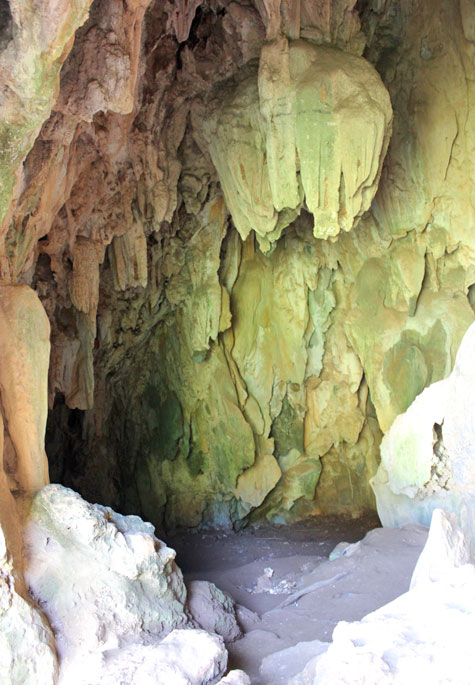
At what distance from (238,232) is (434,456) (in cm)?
435

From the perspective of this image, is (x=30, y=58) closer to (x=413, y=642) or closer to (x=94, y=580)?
(x=94, y=580)

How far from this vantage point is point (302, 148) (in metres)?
6.48

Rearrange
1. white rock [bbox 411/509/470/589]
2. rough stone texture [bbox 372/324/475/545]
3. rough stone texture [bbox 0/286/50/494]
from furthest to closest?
1. rough stone texture [bbox 372/324/475/545]
2. rough stone texture [bbox 0/286/50/494]
3. white rock [bbox 411/509/470/589]

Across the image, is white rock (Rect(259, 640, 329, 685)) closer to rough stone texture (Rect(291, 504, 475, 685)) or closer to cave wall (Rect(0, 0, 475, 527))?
rough stone texture (Rect(291, 504, 475, 685))

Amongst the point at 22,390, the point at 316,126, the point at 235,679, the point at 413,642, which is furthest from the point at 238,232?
the point at 413,642

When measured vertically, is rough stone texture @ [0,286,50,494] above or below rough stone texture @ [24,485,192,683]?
above

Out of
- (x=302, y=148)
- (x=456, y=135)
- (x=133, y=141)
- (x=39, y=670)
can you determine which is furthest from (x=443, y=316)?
(x=39, y=670)

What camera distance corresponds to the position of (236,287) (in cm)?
1021

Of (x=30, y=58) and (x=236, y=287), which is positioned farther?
(x=236, y=287)

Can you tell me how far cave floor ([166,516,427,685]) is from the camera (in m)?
4.50

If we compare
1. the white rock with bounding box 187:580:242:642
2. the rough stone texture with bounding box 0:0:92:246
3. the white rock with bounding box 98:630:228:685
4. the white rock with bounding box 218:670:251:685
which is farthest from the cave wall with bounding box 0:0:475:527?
the white rock with bounding box 218:670:251:685

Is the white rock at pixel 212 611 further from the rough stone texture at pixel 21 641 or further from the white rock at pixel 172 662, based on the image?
the rough stone texture at pixel 21 641

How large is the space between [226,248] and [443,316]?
3392mm

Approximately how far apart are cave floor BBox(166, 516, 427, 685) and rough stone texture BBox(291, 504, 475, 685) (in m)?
0.89
